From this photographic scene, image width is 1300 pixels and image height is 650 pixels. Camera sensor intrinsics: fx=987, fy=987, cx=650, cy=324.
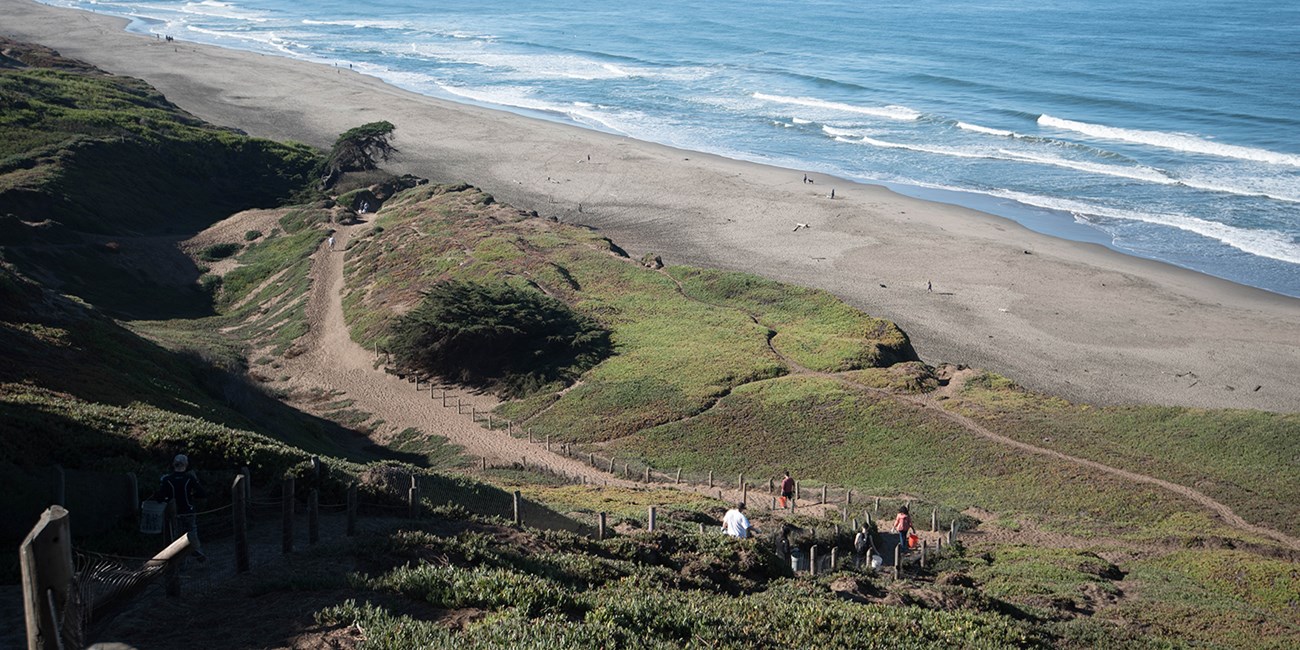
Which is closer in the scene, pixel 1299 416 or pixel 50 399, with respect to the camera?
pixel 50 399

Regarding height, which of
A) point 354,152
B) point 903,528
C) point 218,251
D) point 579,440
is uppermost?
point 354,152

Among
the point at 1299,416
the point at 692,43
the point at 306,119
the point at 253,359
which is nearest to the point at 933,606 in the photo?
the point at 1299,416

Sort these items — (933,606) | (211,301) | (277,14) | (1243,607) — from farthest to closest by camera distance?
(277,14) < (211,301) < (1243,607) < (933,606)

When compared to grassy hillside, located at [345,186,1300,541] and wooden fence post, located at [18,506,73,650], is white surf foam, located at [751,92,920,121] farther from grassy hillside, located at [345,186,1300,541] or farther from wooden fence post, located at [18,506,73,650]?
wooden fence post, located at [18,506,73,650]

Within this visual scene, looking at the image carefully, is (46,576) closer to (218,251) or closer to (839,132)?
(218,251)

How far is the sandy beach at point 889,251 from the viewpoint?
43.4 meters

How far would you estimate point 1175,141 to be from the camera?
79312 millimetres

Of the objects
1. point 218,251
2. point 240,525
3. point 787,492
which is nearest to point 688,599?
point 240,525

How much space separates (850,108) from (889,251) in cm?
4445

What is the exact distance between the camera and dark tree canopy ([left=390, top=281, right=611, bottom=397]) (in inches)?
1553

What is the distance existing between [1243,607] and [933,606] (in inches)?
265

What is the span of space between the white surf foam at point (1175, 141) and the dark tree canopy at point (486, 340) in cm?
5901

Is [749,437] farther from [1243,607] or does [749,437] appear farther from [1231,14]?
[1231,14]

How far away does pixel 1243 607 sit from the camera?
1864cm
